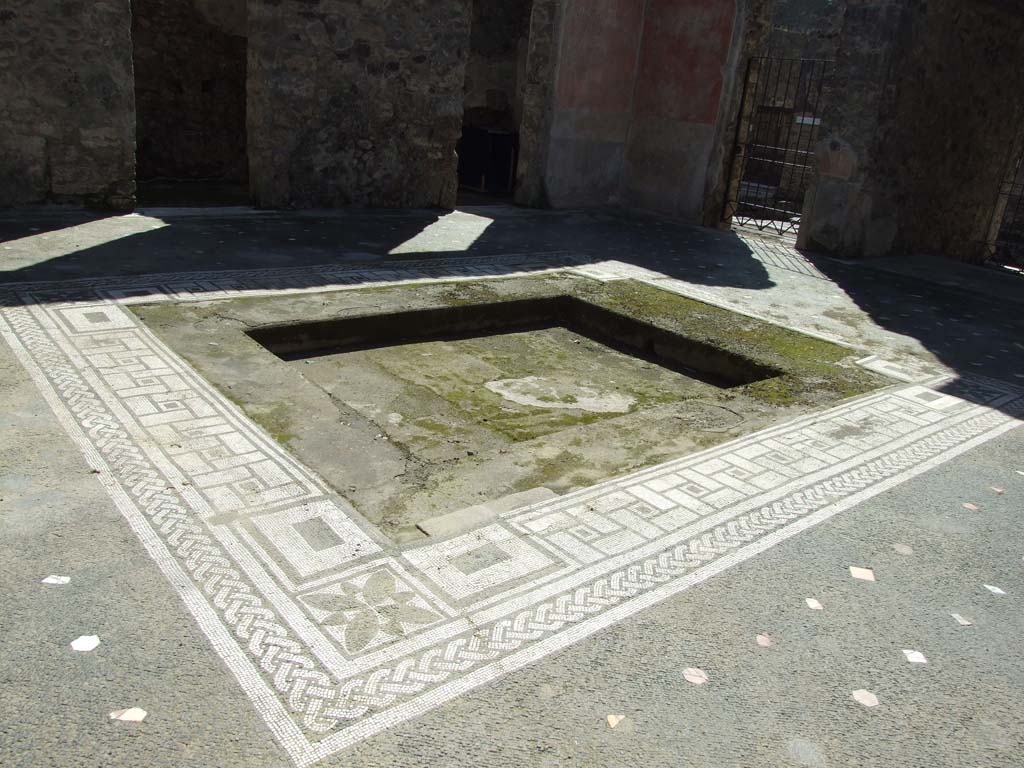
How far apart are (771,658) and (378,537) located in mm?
1187

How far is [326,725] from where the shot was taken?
1850mm

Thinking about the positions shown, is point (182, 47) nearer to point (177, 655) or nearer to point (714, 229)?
point (714, 229)

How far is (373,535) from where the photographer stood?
264cm

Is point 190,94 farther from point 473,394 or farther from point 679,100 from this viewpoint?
point 473,394

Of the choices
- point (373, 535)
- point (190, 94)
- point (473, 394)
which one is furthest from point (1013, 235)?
point (373, 535)

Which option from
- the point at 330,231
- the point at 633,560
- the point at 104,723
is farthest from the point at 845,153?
the point at 104,723

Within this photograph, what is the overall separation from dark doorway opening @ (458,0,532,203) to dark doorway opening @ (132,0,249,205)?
306 cm

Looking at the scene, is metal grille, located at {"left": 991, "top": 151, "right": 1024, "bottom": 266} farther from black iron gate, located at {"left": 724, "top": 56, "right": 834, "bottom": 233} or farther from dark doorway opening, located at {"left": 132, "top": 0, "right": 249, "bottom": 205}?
dark doorway opening, located at {"left": 132, "top": 0, "right": 249, "bottom": 205}

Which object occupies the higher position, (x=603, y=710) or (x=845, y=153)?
(x=845, y=153)

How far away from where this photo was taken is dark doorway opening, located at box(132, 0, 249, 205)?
9.89m

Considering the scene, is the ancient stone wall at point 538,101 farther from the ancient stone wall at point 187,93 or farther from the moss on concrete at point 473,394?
the moss on concrete at point 473,394

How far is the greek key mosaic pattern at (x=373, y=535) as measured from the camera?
206 centimetres

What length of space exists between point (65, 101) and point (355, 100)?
8.16 ft

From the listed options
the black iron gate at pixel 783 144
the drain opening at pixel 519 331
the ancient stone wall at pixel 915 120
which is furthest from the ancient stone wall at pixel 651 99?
the drain opening at pixel 519 331
